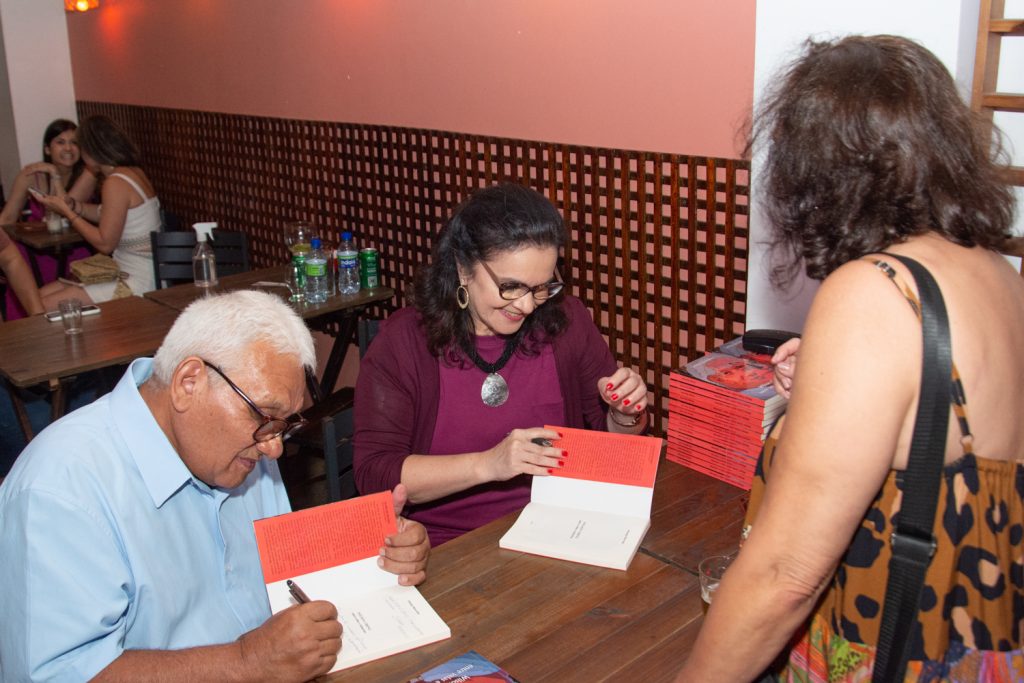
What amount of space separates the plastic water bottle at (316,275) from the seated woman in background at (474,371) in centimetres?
190

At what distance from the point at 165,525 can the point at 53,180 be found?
5.25 m

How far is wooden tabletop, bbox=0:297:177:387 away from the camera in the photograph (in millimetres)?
3297

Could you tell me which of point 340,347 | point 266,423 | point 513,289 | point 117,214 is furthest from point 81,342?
point 266,423

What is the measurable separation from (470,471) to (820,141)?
Result: 119 centimetres

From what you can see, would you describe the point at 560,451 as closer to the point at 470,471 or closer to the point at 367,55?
the point at 470,471

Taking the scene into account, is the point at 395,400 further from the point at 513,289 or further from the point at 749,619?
the point at 749,619

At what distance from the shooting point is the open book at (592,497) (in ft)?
6.01

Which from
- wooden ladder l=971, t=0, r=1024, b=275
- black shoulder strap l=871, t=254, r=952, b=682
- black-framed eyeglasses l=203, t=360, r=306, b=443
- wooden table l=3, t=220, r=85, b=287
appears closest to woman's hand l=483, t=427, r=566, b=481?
black-framed eyeglasses l=203, t=360, r=306, b=443

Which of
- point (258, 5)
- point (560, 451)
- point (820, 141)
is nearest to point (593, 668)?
point (560, 451)

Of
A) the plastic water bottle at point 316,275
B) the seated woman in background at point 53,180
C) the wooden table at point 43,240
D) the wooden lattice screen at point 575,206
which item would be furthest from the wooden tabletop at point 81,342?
the seated woman in background at point 53,180

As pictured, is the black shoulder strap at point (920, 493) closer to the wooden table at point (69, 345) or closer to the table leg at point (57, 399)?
the wooden table at point (69, 345)

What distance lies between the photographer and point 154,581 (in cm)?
148

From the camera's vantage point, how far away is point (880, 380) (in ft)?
3.39

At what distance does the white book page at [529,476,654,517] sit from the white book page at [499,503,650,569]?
0.05 feet
